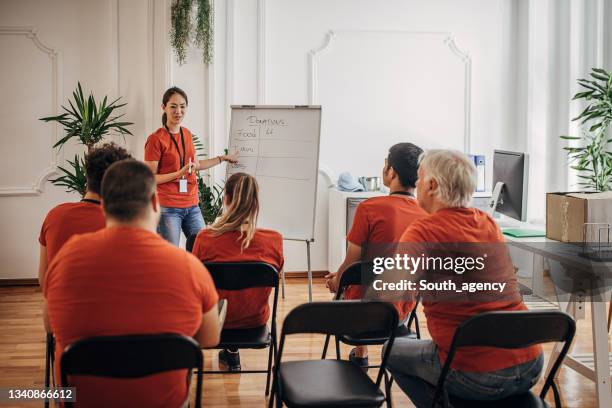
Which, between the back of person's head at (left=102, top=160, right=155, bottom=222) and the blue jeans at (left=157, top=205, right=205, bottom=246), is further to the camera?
the blue jeans at (left=157, top=205, right=205, bottom=246)

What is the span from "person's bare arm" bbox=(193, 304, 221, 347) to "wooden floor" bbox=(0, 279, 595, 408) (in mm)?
1435

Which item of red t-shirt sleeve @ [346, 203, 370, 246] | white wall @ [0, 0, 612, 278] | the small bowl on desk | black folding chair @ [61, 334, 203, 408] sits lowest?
black folding chair @ [61, 334, 203, 408]

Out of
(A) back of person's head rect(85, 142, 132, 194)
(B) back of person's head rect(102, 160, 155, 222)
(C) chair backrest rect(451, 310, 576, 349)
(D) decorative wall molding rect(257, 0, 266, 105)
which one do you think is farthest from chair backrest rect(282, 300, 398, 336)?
(D) decorative wall molding rect(257, 0, 266, 105)

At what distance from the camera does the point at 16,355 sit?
4.34m

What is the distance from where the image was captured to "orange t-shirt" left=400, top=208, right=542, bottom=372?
7.80ft

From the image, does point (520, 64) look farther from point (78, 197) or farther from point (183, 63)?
point (78, 197)

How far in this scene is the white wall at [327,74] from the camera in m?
6.25

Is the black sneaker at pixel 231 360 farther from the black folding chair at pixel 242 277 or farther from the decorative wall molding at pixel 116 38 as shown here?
the decorative wall molding at pixel 116 38


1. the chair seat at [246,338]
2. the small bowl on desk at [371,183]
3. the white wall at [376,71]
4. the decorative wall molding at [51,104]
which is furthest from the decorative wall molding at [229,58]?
the chair seat at [246,338]

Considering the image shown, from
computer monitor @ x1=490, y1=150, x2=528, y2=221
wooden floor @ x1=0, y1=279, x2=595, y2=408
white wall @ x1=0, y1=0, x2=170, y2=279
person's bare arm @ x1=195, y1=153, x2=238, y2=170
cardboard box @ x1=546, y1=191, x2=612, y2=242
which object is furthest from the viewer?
white wall @ x1=0, y1=0, x2=170, y2=279

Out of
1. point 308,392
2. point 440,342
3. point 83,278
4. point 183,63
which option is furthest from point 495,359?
point 183,63

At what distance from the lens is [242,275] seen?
3.05 metres

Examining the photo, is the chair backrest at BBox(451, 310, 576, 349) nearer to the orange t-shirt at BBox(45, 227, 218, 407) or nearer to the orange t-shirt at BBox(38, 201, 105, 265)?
the orange t-shirt at BBox(45, 227, 218, 407)

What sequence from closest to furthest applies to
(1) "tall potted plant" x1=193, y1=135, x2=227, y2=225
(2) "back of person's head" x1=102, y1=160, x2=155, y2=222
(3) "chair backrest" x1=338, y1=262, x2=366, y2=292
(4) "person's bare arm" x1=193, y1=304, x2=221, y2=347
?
(2) "back of person's head" x1=102, y1=160, x2=155, y2=222 < (4) "person's bare arm" x1=193, y1=304, x2=221, y2=347 < (3) "chair backrest" x1=338, y1=262, x2=366, y2=292 < (1) "tall potted plant" x1=193, y1=135, x2=227, y2=225
